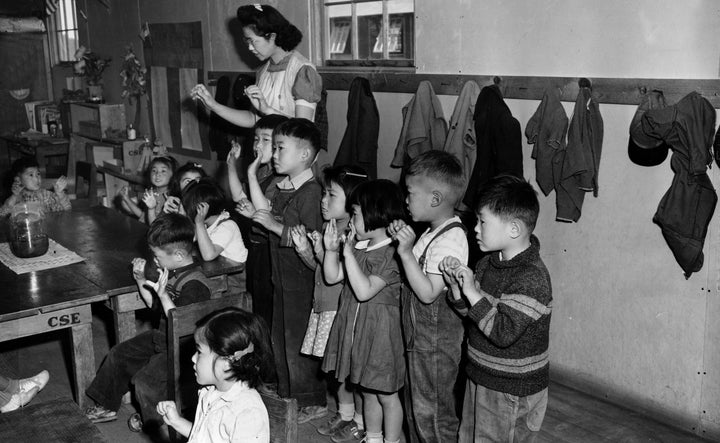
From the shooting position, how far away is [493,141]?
385 cm

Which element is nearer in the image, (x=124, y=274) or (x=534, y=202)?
(x=534, y=202)

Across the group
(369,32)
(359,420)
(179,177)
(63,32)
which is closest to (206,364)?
(359,420)

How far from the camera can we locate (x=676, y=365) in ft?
11.4

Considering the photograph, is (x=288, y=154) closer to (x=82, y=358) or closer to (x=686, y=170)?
(x=82, y=358)

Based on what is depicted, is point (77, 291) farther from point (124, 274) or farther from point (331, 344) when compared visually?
point (331, 344)

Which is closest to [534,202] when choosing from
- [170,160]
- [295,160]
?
[295,160]

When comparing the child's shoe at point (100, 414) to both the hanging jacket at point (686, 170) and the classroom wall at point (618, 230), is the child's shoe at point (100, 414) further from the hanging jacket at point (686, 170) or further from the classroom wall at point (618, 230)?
the hanging jacket at point (686, 170)

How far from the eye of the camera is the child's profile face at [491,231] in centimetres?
251

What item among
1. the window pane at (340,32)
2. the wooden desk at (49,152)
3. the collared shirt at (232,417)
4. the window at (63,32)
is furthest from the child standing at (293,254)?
the window at (63,32)

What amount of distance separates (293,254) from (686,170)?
1.72 metres

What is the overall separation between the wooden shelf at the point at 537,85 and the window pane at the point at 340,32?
0.17m

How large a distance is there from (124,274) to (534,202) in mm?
1932

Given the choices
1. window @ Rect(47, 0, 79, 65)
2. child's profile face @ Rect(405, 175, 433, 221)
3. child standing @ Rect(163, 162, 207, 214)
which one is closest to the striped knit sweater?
child's profile face @ Rect(405, 175, 433, 221)

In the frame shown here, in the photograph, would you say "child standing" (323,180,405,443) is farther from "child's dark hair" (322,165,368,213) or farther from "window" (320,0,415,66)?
"window" (320,0,415,66)
